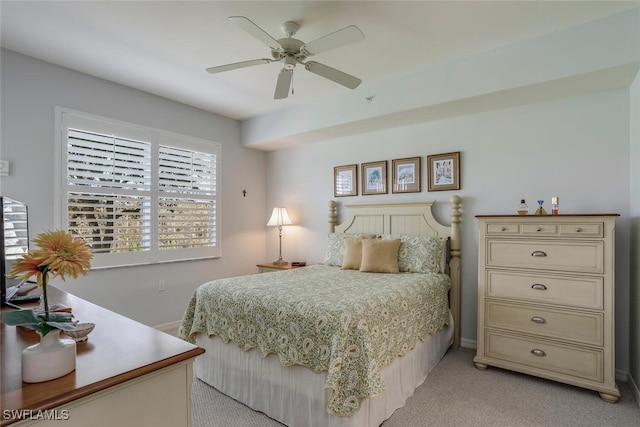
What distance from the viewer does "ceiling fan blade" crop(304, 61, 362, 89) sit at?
228 centimetres

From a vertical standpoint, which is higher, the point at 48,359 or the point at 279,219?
the point at 279,219

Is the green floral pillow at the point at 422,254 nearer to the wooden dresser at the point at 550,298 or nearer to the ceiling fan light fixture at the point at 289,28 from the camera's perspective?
the wooden dresser at the point at 550,298

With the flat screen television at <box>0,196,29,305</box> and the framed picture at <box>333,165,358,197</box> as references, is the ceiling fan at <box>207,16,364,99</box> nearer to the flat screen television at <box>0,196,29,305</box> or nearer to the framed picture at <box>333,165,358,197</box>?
the flat screen television at <box>0,196,29,305</box>

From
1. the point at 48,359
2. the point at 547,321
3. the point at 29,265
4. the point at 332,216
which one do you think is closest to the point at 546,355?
the point at 547,321

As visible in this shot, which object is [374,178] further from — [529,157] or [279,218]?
[529,157]

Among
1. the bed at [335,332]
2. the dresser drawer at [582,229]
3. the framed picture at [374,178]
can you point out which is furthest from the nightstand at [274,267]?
the dresser drawer at [582,229]

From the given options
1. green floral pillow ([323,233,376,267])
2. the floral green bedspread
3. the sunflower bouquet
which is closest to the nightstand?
green floral pillow ([323,233,376,267])

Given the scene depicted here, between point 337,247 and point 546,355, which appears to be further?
point 337,247

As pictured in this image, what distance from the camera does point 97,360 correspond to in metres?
0.98

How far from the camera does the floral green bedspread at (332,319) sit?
1.73 metres

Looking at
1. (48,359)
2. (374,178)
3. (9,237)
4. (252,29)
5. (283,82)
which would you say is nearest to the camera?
(48,359)

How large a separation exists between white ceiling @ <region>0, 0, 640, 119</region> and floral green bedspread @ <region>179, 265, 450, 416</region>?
1.97 m

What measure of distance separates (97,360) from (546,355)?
9.70ft

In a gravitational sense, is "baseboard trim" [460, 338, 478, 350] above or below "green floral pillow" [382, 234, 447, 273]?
below
